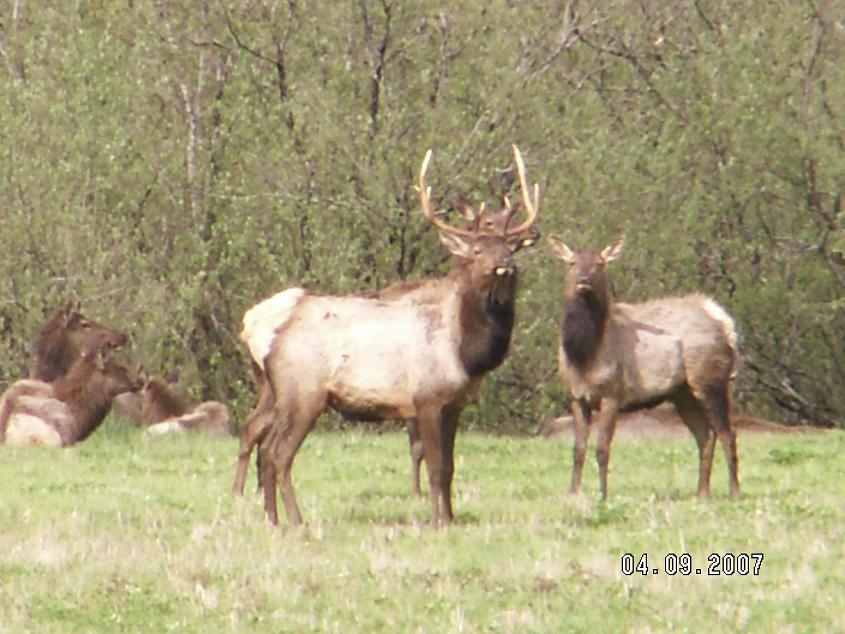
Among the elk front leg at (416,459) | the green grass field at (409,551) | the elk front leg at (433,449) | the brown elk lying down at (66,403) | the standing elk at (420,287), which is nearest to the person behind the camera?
the green grass field at (409,551)

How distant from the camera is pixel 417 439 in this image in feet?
48.4

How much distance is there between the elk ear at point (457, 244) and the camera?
12.9 meters

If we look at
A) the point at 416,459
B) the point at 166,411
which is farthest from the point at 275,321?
the point at 166,411

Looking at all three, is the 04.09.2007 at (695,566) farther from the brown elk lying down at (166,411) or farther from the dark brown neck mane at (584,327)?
the brown elk lying down at (166,411)

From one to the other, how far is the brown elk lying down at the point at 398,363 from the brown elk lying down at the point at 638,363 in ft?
5.67

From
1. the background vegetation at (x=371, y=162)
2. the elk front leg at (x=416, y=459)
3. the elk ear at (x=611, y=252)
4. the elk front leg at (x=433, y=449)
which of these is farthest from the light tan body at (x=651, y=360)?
the background vegetation at (x=371, y=162)

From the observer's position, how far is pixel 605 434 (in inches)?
551

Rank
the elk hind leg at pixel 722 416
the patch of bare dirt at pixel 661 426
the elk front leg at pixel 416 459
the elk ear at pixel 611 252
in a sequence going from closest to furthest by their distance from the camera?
the elk hind leg at pixel 722 416 < the elk front leg at pixel 416 459 < the elk ear at pixel 611 252 < the patch of bare dirt at pixel 661 426

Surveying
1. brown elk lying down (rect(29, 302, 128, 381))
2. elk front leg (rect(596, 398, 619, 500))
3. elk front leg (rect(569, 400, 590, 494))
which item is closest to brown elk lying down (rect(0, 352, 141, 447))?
brown elk lying down (rect(29, 302, 128, 381))

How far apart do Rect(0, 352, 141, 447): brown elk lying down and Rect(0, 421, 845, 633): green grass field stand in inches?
99.5

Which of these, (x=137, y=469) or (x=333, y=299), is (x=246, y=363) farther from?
(x=333, y=299)

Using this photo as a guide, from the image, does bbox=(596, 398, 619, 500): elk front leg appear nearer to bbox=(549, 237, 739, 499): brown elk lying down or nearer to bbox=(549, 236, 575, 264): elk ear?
bbox=(549, 237, 739, 499): brown elk lying down

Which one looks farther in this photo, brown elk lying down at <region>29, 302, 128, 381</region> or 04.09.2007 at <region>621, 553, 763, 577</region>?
brown elk lying down at <region>29, 302, 128, 381</region>

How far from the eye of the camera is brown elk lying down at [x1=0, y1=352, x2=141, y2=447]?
18.7 metres
